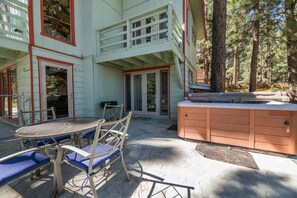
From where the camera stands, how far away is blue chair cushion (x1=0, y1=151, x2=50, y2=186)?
1.33 metres

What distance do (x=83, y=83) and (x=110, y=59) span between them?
146 cm

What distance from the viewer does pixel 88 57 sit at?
543 centimetres

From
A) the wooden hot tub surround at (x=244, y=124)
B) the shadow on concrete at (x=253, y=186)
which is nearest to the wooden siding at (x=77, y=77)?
the wooden hot tub surround at (x=244, y=124)

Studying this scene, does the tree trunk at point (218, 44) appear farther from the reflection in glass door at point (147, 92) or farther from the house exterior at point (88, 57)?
the reflection in glass door at point (147, 92)

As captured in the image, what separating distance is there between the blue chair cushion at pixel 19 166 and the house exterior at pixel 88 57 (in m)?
3.02

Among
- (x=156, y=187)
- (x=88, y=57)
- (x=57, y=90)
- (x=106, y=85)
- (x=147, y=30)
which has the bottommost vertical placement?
(x=156, y=187)

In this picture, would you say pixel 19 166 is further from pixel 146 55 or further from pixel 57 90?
pixel 146 55

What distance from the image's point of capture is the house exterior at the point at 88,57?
4062 millimetres

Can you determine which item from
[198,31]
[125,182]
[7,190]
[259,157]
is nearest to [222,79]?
[259,157]

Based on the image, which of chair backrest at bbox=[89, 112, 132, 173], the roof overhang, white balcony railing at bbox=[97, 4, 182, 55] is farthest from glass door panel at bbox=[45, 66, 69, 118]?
the roof overhang

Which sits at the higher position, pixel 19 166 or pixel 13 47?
pixel 13 47

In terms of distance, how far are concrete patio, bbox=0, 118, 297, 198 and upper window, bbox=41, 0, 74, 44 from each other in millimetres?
3778

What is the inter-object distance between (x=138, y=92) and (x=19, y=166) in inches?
207

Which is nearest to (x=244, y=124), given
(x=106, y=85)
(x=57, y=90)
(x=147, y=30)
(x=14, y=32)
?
(x=106, y=85)
